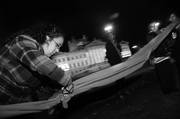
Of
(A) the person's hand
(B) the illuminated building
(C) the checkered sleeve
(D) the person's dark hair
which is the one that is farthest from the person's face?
(B) the illuminated building

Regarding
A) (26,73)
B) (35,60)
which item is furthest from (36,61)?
(26,73)

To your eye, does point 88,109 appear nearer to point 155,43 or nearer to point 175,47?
point 155,43

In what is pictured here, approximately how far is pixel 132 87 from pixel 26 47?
6.39 ft

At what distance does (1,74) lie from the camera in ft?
7.67

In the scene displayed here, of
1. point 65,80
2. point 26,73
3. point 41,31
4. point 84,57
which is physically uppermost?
point 41,31

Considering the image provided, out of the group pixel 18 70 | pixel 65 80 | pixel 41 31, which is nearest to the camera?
pixel 65 80

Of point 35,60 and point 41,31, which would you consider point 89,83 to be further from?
point 41,31

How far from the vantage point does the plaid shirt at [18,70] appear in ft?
7.25

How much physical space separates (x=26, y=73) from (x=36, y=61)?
1.20 ft

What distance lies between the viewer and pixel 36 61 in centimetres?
211

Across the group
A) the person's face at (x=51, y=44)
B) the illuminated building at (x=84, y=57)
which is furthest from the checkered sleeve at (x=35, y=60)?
the illuminated building at (x=84, y=57)

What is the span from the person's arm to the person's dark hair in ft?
1.43

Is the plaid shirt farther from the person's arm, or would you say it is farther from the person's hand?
the person's hand

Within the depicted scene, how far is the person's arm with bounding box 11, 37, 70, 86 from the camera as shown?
2041 millimetres
